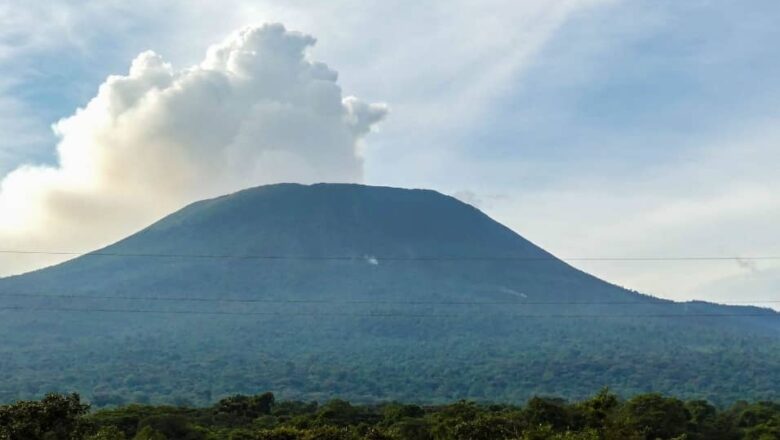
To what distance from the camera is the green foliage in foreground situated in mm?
35219

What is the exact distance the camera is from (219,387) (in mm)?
141375

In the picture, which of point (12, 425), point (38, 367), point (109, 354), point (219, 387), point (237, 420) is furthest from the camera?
point (109, 354)

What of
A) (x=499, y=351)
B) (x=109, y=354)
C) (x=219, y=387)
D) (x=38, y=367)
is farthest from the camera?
(x=499, y=351)

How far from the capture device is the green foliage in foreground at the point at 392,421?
3522cm

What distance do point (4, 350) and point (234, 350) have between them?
39.5 meters

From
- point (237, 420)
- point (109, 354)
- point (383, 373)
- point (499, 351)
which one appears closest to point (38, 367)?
point (109, 354)

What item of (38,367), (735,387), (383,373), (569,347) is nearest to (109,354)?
(38,367)

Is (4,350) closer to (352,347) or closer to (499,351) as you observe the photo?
(352,347)

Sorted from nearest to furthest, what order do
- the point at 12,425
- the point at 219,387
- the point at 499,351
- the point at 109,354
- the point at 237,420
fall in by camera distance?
1. the point at 12,425
2. the point at 237,420
3. the point at 219,387
4. the point at 109,354
5. the point at 499,351

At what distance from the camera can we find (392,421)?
6562 cm

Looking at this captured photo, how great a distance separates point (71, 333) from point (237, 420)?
417 ft

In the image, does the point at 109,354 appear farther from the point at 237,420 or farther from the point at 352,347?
the point at 237,420

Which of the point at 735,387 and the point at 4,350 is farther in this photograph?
the point at 4,350

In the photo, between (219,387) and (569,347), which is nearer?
(219,387)
